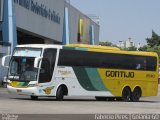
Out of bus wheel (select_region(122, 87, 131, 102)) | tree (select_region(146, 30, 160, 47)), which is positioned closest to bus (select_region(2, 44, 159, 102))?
bus wheel (select_region(122, 87, 131, 102))

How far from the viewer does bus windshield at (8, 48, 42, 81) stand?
92.8ft

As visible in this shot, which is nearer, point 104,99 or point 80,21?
point 104,99

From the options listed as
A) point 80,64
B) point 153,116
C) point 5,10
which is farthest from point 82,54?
point 5,10

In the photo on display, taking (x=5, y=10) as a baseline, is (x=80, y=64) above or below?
below

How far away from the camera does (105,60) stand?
105 feet

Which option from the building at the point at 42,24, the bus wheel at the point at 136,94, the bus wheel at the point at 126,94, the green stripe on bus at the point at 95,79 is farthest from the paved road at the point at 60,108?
the building at the point at 42,24

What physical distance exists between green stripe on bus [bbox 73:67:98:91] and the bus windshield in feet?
8.89

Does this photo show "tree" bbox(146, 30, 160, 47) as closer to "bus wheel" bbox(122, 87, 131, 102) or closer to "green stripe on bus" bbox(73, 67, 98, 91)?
"bus wheel" bbox(122, 87, 131, 102)

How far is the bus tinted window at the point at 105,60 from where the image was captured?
29.9m

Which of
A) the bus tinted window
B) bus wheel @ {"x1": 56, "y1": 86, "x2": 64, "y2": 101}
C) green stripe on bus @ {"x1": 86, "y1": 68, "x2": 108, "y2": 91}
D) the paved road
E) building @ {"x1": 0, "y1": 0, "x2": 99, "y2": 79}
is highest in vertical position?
building @ {"x1": 0, "y1": 0, "x2": 99, "y2": 79}

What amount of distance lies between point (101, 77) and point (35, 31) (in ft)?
82.2

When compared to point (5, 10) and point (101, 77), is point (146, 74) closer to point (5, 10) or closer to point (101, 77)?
point (101, 77)

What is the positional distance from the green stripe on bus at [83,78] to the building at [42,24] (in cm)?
1756

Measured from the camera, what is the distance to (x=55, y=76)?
29.1 metres
